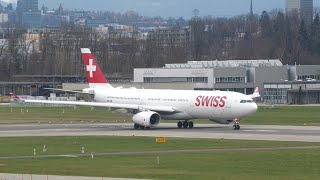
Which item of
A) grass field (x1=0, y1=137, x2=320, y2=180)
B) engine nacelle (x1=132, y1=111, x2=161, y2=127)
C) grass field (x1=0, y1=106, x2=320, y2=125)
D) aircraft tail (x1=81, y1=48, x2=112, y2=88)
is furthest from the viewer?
grass field (x1=0, y1=106, x2=320, y2=125)

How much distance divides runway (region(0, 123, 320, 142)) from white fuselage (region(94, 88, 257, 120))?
132 cm

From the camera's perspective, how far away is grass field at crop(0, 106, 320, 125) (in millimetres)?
109188

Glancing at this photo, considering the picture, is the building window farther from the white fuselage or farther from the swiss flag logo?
the white fuselage

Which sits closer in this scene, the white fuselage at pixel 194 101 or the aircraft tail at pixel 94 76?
the white fuselage at pixel 194 101

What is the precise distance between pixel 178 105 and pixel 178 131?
495cm

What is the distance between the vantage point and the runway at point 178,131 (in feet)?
277

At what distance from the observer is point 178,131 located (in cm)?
9212

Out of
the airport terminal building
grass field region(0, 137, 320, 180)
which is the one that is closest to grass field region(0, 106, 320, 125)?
the airport terminal building

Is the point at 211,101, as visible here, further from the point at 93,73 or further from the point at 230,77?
the point at 230,77

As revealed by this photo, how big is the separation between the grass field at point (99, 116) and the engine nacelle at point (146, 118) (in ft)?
42.8

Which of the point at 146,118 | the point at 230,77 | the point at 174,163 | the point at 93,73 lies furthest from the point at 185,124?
the point at 230,77

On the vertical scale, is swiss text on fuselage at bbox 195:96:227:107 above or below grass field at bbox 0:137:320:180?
above

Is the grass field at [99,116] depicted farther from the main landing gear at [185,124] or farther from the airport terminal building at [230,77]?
the airport terminal building at [230,77]

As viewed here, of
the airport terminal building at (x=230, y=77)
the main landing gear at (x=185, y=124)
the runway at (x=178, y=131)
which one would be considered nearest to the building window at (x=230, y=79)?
the airport terminal building at (x=230, y=77)
